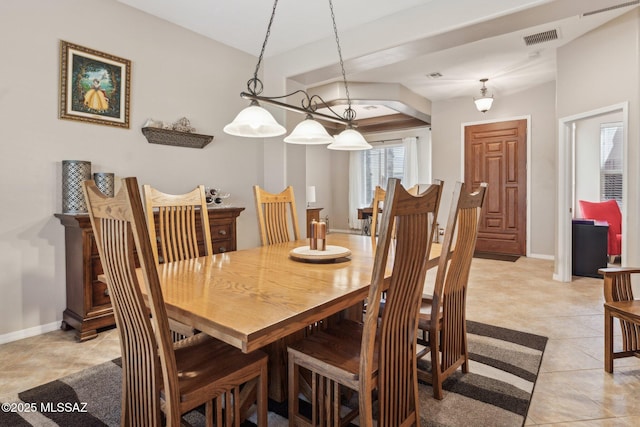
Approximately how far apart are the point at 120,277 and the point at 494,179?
614cm

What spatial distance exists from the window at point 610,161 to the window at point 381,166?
369cm

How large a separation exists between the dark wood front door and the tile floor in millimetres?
1982

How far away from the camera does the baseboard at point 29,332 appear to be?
259 cm

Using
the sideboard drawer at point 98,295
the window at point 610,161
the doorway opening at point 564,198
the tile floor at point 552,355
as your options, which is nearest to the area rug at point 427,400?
the tile floor at point 552,355

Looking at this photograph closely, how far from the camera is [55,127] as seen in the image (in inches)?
109

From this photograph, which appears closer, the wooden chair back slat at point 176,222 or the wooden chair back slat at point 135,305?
the wooden chair back slat at point 135,305

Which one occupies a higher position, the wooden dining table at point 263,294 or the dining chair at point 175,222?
the dining chair at point 175,222

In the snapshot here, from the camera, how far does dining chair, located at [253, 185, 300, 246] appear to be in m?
2.62

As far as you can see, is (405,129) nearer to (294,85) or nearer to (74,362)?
(294,85)

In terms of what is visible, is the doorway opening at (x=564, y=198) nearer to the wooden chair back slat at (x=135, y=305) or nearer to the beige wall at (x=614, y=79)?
the beige wall at (x=614, y=79)

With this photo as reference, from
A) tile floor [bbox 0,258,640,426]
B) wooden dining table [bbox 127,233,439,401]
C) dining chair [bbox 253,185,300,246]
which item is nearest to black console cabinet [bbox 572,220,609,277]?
tile floor [bbox 0,258,640,426]

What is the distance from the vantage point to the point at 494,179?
20.0 ft

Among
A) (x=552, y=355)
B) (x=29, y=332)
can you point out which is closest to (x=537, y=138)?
(x=552, y=355)

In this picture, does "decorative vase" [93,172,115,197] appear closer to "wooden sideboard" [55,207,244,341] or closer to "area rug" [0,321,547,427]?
"wooden sideboard" [55,207,244,341]
